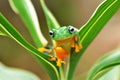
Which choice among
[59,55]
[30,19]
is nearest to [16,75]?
[30,19]

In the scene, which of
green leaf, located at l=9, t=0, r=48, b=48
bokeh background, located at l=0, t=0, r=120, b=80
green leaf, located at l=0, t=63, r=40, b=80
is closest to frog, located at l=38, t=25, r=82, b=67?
green leaf, located at l=9, t=0, r=48, b=48

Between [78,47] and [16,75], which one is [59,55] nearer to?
[78,47]

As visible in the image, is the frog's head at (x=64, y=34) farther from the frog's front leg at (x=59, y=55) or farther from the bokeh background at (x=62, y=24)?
the bokeh background at (x=62, y=24)

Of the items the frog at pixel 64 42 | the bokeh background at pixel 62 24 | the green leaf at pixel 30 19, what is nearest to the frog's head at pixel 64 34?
the frog at pixel 64 42

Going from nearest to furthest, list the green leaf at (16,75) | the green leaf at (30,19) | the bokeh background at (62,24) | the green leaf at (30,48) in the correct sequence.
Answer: the green leaf at (30,48), the green leaf at (30,19), the green leaf at (16,75), the bokeh background at (62,24)

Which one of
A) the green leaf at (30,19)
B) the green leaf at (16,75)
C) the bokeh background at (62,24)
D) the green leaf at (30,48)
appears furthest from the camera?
the bokeh background at (62,24)
